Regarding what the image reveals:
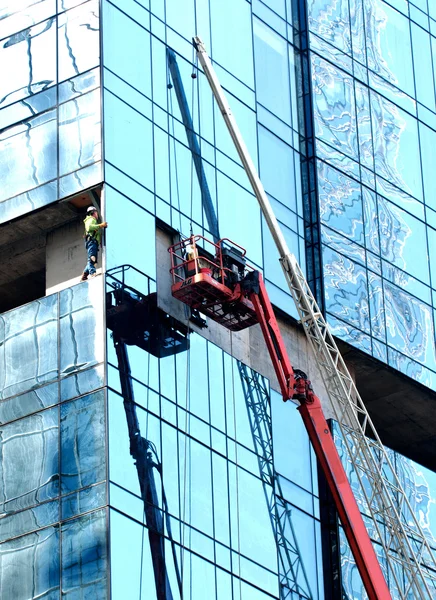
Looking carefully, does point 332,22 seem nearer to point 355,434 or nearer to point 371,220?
point 371,220

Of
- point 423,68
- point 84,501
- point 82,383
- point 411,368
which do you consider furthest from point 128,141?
point 423,68

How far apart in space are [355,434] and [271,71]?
13.1 metres

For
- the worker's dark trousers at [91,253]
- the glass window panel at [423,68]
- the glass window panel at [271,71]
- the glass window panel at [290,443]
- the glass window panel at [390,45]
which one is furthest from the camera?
the glass window panel at [423,68]

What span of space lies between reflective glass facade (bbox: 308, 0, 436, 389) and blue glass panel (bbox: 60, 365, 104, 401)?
13008 millimetres

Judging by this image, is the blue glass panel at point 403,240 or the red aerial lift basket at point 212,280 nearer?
the red aerial lift basket at point 212,280

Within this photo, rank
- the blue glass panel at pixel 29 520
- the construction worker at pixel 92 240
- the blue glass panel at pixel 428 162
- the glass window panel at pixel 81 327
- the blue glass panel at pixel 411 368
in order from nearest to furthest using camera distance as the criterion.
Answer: the blue glass panel at pixel 29 520 < the glass window panel at pixel 81 327 < the construction worker at pixel 92 240 < the blue glass panel at pixel 411 368 < the blue glass panel at pixel 428 162

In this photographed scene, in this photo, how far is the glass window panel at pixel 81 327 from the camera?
42.4m

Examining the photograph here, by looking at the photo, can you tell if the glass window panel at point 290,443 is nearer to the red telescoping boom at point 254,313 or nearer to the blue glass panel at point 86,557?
the red telescoping boom at point 254,313

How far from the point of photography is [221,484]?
147 ft

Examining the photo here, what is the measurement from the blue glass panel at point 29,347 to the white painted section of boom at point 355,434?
9.04 metres

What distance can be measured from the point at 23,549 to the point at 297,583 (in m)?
9.59

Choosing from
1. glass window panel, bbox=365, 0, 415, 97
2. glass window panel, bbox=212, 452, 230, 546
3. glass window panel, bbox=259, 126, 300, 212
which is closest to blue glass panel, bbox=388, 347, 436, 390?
glass window panel, bbox=259, 126, 300, 212

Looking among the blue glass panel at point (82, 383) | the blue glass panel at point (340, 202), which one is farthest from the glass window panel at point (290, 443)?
the blue glass panel at point (82, 383)

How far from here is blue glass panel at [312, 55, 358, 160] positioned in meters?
56.7
